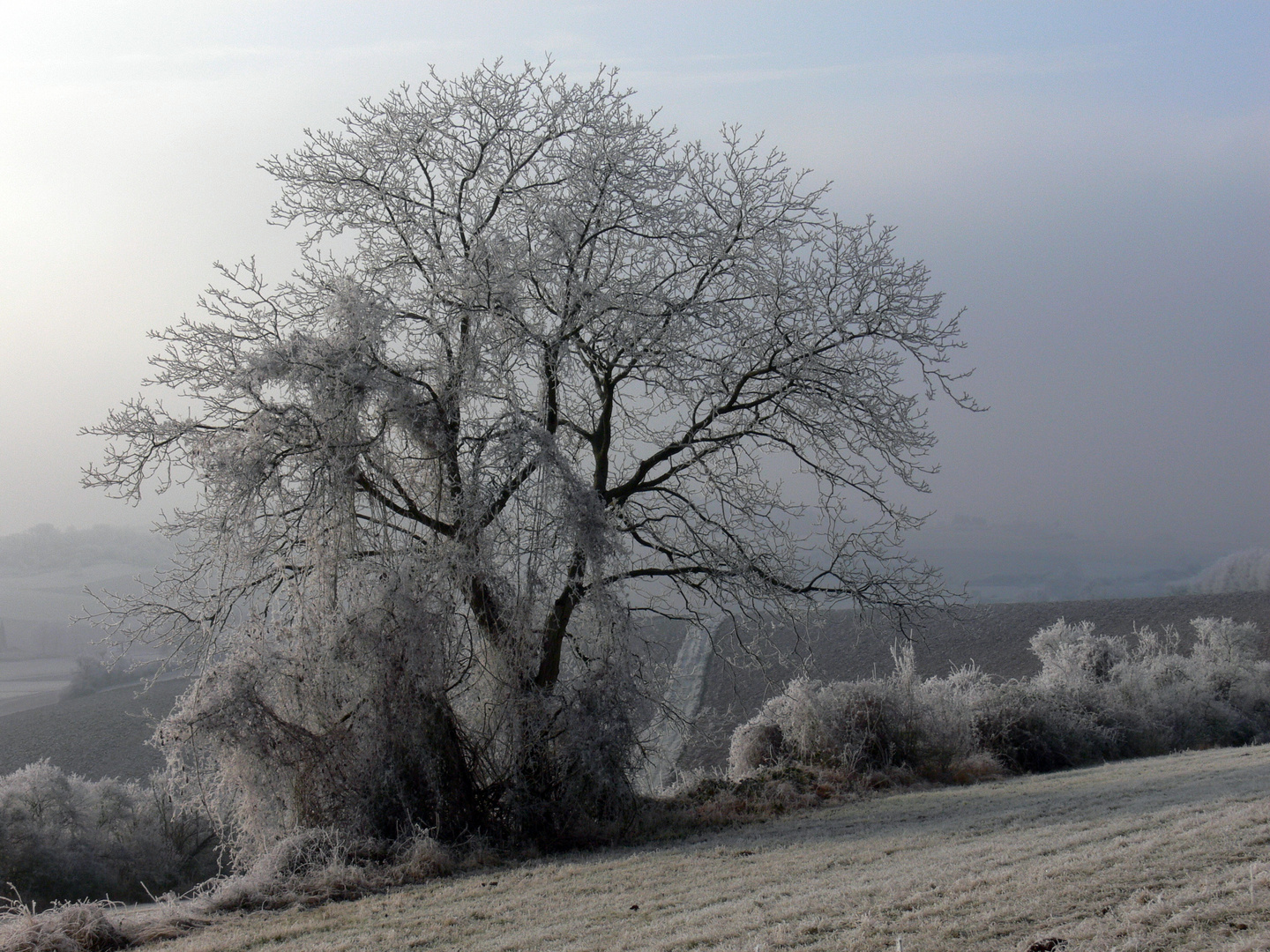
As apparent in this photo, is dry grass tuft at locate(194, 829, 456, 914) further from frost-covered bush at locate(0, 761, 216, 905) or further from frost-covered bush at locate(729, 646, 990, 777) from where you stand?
frost-covered bush at locate(729, 646, 990, 777)

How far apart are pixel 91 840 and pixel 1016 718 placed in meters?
15.7

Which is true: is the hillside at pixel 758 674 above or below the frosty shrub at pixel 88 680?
below

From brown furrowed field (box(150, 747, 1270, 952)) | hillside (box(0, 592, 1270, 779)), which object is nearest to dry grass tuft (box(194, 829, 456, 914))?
brown furrowed field (box(150, 747, 1270, 952))

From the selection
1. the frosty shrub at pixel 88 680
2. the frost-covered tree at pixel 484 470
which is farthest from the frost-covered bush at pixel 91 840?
the frosty shrub at pixel 88 680

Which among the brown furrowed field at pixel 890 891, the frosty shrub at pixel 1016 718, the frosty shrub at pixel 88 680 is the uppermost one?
the frosty shrub at pixel 88 680

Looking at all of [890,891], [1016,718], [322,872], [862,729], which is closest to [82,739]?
[322,872]

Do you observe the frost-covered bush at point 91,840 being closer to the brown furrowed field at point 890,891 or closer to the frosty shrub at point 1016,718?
the brown furrowed field at point 890,891

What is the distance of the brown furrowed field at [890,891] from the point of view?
13.9 feet

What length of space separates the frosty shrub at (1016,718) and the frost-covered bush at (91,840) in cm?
941

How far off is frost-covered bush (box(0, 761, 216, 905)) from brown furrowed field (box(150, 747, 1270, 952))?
7.66 metres

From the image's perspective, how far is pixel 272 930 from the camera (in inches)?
246

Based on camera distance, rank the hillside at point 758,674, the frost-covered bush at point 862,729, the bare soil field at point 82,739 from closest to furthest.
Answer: the frost-covered bush at point 862,729
the bare soil field at point 82,739
the hillside at point 758,674

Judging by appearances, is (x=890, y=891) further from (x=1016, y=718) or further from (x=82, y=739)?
(x=82, y=739)

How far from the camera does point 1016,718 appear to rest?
52.0 feet
